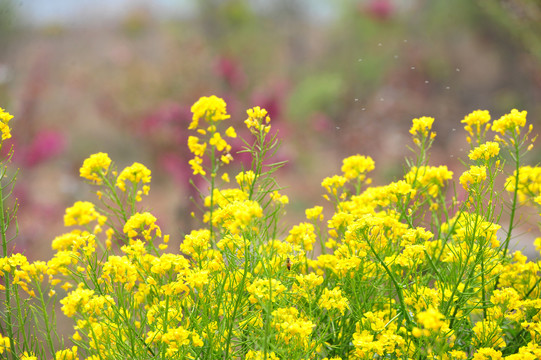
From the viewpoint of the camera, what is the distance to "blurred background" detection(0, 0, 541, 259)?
17.8 feet

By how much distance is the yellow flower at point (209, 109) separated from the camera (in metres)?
1.39

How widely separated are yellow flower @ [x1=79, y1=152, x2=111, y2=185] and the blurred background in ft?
8.62

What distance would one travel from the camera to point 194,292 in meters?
1.20

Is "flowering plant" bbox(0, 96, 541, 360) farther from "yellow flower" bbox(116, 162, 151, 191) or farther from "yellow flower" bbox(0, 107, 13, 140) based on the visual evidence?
"yellow flower" bbox(0, 107, 13, 140)

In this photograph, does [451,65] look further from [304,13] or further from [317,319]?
[317,319]

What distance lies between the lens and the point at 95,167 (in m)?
1.43

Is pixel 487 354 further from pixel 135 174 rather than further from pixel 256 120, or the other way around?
pixel 135 174

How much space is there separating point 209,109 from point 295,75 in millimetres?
6917

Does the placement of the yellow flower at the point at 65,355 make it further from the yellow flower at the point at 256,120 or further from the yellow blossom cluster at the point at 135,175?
the yellow flower at the point at 256,120

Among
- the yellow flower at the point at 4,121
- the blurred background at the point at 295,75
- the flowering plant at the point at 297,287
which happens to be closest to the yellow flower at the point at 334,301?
the flowering plant at the point at 297,287

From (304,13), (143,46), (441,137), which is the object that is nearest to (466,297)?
(441,137)

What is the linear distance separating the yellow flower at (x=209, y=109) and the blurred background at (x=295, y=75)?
2.66 m

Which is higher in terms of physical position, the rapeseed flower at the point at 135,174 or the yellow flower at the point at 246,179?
the yellow flower at the point at 246,179

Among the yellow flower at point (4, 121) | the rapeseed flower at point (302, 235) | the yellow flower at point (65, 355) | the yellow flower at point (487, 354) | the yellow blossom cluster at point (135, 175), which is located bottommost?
the yellow flower at point (65, 355)
